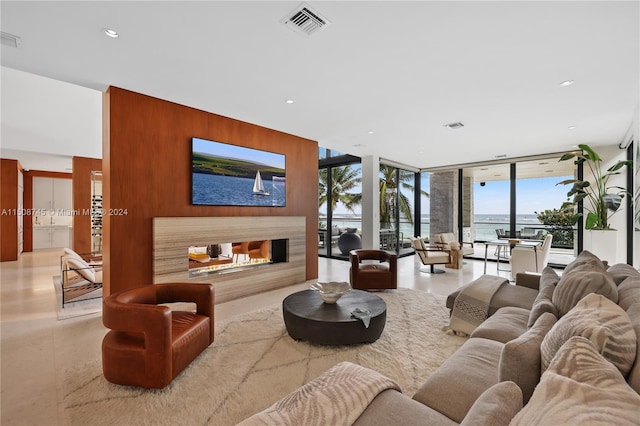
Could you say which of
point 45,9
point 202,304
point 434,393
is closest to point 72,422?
point 202,304

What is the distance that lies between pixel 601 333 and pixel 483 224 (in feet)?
26.6

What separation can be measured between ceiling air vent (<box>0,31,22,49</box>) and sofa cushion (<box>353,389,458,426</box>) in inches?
150

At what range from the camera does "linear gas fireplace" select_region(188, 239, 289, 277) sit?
4.19 meters

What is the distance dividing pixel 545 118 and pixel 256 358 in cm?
508

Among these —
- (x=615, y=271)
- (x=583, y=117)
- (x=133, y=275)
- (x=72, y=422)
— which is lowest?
(x=72, y=422)

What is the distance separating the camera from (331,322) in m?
2.66

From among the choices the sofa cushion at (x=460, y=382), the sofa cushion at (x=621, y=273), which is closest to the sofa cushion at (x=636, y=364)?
the sofa cushion at (x=460, y=382)

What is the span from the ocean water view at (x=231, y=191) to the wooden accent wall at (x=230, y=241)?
28 cm

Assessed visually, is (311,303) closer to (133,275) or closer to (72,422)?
(72,422)

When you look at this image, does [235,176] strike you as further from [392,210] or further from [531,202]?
[531,202]

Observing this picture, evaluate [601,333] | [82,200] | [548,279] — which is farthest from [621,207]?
[82,200]

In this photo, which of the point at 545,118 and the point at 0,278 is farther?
the point at 0,278

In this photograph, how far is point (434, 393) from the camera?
1436mm

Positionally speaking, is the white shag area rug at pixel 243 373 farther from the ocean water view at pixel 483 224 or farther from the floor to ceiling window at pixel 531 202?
the floor to ceiling window at pixel 531 202
